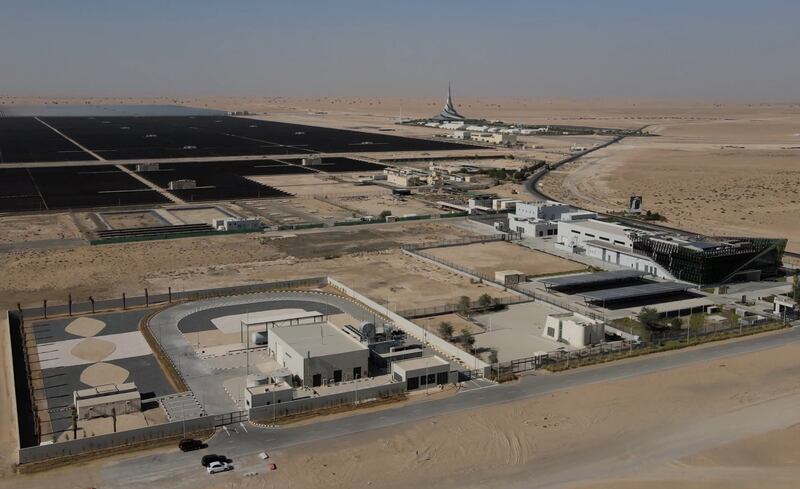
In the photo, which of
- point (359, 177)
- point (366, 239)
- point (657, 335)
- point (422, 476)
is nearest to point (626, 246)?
point (657, 335)

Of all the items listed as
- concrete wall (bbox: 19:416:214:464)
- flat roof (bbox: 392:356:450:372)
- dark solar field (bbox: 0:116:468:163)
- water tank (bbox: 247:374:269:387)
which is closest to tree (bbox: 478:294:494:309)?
flat roof (bbox: 392:356:450:372)

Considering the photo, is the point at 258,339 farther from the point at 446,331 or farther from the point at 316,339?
the point at 446,331

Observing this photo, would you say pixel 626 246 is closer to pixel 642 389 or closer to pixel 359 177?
pixel 642 389

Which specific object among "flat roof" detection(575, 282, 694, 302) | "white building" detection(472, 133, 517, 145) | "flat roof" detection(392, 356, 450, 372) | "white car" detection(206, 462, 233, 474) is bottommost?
"white car" detection(206, 462, 233, 474)

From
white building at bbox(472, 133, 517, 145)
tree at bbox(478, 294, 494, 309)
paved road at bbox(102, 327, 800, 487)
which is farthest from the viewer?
white building at bbox(472, 133, 517, 145)

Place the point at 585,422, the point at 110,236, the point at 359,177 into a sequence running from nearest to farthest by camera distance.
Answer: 1. the point at 585,422
2. the point at 110,236
3. the point at 359,177

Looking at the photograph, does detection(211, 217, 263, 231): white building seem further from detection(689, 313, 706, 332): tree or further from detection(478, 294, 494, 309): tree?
detection(689, 313, 706, 332): tree
